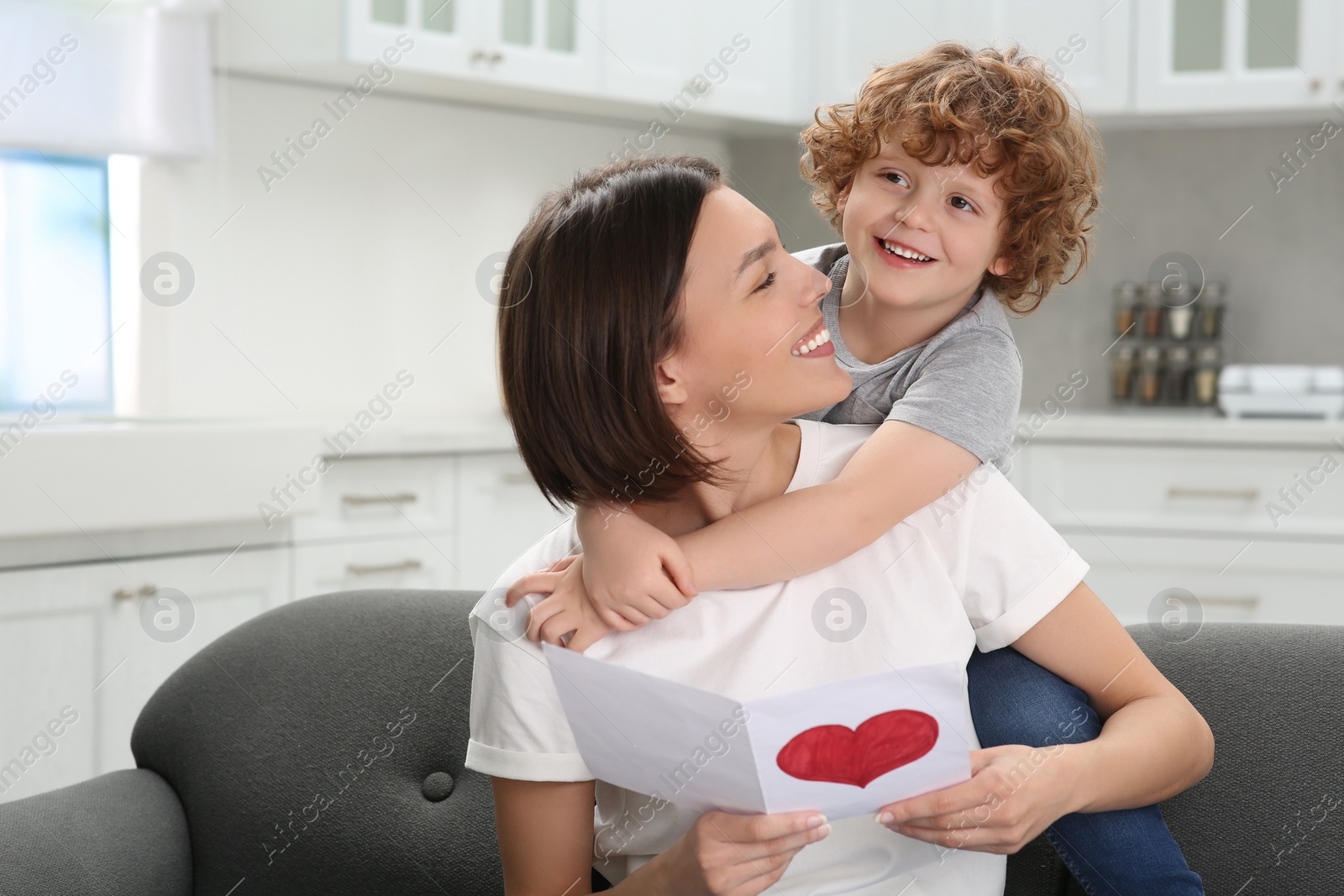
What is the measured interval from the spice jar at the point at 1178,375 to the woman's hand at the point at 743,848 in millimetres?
2877

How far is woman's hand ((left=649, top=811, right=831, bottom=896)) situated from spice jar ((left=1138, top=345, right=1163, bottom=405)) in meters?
2.87

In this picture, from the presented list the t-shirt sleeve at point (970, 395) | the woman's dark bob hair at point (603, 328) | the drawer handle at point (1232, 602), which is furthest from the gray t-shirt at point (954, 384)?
the drawer handle at point (1232, 602)

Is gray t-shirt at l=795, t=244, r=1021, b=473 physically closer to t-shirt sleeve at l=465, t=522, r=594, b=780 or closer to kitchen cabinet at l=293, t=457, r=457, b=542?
t-shirt sleeve at l=465, t=522, r=594, b=780

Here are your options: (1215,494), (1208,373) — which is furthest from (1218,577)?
(1208,373)

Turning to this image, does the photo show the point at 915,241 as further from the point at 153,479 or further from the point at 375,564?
the point at 375,564

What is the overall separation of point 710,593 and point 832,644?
0.11m

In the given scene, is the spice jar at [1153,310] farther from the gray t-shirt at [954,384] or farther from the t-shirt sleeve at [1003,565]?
the t-shirt sleeve at [1003,565]

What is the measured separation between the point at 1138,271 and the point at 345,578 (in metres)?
2.35

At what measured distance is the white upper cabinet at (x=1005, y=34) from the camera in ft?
10.2

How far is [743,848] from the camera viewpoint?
0.84 m

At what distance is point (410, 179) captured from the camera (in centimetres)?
326

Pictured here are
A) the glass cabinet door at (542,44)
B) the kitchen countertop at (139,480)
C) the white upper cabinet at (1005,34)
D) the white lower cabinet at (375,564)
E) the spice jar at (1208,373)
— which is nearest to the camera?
the kitchen countertop at (139,480)

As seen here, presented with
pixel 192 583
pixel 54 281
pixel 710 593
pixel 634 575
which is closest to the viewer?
pixel 634 575

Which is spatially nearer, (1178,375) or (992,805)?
(992,805)
